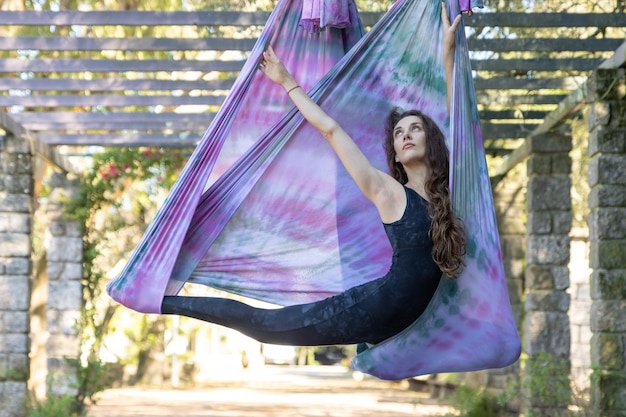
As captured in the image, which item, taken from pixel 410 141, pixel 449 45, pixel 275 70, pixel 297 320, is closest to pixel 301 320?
pixel 297 320

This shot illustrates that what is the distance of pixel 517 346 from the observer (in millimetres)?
3523

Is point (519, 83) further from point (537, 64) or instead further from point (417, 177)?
point (417, 177)

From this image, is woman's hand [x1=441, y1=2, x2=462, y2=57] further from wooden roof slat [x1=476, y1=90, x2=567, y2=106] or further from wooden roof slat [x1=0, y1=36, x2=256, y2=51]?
wooden roof slat [x1=476, y1=90, x2=567, y2=106]

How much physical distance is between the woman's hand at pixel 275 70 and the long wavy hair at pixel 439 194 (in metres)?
0.40

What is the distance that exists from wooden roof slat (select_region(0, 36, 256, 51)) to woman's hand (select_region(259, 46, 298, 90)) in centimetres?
307

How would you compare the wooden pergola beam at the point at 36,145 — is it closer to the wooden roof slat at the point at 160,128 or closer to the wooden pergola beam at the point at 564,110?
the wooden roof slat at the point at 160,128

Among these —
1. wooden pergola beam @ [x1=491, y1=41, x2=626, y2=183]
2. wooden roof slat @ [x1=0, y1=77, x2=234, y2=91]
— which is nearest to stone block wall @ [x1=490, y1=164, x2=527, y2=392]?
wooden pergola beam @ [x1=491, y1=41, x2=626, y2=183]

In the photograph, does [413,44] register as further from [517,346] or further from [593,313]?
[593,313]

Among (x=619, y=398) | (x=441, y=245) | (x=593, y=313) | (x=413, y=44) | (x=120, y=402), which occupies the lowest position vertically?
(x=120, y=402)

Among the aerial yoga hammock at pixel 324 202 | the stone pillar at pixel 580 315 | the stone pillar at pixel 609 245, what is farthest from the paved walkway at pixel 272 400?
the aerial yoga hammock at pixel 324 202

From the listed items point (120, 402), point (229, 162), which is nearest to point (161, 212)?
point (229, 162)

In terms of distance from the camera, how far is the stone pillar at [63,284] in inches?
381

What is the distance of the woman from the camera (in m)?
3.38

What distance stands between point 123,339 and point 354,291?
14.0 m
